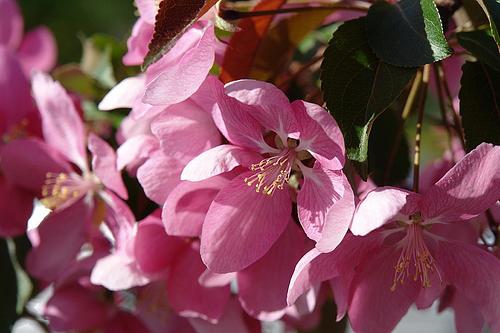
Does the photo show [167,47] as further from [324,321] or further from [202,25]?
[324,321]

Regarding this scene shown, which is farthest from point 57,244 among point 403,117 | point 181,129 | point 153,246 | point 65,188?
point 403,117

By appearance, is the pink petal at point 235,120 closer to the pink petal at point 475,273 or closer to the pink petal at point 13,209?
the pink petal at point 475,273

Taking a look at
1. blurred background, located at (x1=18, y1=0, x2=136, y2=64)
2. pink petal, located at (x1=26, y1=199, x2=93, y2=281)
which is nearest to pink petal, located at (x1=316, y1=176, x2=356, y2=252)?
pink petal, located at (x1=26, y1=199, x2=93, y2=281)

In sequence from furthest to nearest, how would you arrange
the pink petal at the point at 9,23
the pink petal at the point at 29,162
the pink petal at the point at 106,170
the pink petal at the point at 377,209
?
the pink petal at the point at 9,23, the pink petal at the point at 29,162, the pink petal at the point at 106,170, the pink petal at the point at 377,209

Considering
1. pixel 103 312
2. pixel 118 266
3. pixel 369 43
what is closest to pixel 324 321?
pixel 103 312

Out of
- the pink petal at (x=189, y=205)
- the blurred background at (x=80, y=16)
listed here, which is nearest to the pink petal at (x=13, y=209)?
the pink petal at (x=189, y=205)

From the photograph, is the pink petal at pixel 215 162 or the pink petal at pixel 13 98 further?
the pink petal at pixel 13 98

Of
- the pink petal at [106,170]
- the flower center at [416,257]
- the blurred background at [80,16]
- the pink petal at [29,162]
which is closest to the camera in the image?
the flower center at [416,257]
